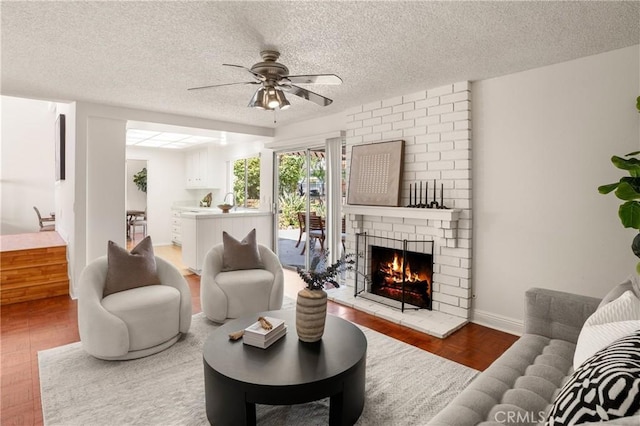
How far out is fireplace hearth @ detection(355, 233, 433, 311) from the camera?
391 centimetres

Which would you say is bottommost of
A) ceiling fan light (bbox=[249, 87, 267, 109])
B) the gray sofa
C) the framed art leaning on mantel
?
the gray sofa

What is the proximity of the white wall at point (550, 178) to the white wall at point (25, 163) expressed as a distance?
24.2ft

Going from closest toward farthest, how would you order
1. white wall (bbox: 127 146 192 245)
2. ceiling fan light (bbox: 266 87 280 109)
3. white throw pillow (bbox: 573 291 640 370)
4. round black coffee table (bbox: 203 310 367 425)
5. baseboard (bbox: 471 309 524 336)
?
white throw pillow (bbox: 573 291 640 370) → round black coffee table (bbox: 203 310 367 425) → ceiling fan light (bbox: 266 87 280 109) → baseboard (bbox: 471 309 524 336) → white wall (bbox: 127 146 192 245)

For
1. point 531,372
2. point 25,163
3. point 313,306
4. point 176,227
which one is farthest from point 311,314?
point 25,163

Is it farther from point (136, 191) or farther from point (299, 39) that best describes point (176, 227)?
point (299, 39)

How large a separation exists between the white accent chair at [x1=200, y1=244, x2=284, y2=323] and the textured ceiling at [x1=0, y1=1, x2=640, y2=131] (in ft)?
6.37

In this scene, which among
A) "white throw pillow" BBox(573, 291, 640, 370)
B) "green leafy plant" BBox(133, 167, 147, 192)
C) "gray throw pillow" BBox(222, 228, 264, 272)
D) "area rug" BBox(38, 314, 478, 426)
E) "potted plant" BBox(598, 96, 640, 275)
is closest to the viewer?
"white throw pillow" BBox(573, 291, 640, 370)

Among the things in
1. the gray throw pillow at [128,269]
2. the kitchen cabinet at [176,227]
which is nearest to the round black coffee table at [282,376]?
the gray throw pillow at [128,269]

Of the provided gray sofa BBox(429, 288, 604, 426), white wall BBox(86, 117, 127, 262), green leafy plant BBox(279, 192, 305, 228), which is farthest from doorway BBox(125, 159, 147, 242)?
gray sofa BBox(429, 288, 604, 426)

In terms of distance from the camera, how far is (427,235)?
12.7ft

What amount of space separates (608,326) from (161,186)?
350 inches

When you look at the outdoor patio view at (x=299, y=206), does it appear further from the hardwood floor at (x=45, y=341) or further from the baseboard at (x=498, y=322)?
the baseboard at (x=498, y=322)

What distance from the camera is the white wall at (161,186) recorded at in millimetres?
8383

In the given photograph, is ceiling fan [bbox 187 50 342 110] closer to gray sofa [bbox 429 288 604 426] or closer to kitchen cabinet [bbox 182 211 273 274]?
gray sofa [bbox 429 288 604 426]
